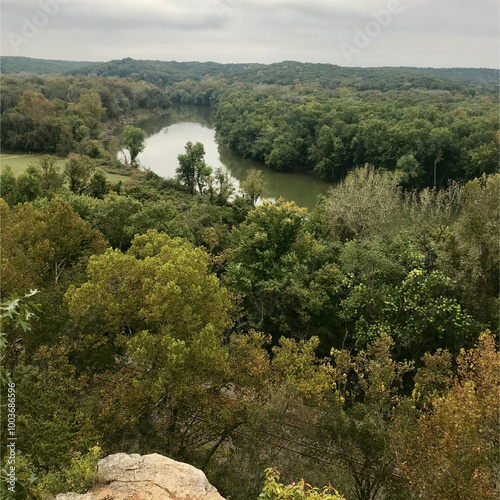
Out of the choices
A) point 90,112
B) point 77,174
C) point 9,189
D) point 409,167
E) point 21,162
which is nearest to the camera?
point 9,189

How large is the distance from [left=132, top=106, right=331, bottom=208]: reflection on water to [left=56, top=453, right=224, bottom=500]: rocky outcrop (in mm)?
36163

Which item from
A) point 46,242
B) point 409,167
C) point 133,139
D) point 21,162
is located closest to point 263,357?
point 46,242

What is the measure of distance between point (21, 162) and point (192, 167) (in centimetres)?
2300

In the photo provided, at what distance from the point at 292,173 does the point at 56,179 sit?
1305 inches

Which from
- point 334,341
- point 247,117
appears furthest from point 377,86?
point 334,341

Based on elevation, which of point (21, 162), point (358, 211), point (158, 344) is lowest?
point (158, 344)

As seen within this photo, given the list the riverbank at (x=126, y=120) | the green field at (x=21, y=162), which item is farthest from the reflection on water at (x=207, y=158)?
the green field at (x=21, y=162)

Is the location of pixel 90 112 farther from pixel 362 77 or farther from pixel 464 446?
pixel 362 77

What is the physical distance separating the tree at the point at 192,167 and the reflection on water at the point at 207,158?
675cm

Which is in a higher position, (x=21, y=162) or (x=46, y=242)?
(x=21, y=162)

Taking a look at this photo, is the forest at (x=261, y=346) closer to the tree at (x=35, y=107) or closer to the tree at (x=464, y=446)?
the tree at (x=464, y=446)

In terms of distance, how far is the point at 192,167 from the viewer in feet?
143

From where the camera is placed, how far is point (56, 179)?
31.6m

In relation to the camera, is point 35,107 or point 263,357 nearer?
point 263,357
